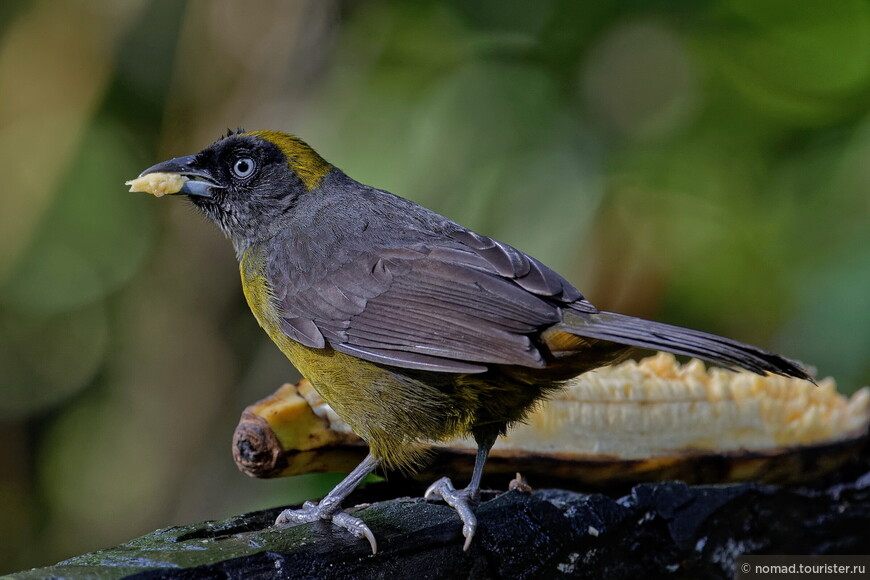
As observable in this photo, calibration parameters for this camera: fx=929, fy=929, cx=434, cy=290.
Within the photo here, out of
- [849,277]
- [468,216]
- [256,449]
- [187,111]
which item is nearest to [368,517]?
[256,449]

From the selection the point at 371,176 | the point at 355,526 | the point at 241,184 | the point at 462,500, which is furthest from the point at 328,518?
the point at 371,176

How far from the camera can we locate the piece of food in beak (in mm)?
3545

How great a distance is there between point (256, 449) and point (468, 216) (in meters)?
2.33

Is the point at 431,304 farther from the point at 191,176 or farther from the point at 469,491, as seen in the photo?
the point at 191,176

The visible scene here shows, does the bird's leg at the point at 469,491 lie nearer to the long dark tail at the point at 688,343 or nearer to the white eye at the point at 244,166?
the long dark tail at the point at 688,343

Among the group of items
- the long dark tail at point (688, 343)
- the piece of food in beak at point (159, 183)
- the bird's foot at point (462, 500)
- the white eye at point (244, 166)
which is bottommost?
the bird's foot at point (462, 500)

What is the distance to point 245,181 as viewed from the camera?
3.68 metres

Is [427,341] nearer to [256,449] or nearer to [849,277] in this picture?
[256,449]

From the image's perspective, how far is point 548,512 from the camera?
292cm

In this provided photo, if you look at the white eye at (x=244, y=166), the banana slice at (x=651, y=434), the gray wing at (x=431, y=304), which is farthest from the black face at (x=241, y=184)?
the banana slice at (x=651, y=434)

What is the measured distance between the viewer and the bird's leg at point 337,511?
2.62 m

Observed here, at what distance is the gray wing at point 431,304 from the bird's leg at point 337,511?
39 cm

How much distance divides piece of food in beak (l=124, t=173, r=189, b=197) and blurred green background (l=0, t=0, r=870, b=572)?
0.25 meters

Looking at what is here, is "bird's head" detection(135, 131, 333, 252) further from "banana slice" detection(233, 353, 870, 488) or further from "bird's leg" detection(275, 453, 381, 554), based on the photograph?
"bird's leg" detection(275, 453, 381, 554)
